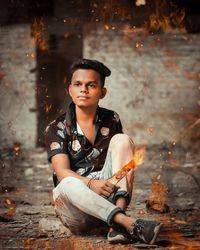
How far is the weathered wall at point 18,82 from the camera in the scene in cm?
458

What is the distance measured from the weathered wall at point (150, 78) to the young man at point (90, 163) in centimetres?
179

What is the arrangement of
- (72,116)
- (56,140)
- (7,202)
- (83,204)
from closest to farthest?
(83,204) → (56,140) → (72,116) → (7,202)

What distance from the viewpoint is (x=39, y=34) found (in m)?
4.68

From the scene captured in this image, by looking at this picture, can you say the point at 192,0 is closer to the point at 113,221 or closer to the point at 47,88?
the point at 47,88

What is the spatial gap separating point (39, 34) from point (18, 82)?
486 mm

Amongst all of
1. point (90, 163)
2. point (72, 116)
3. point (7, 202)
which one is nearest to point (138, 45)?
point (7, 202)

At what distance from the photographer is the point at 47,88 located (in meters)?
4.71

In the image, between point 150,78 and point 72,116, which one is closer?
point 72,116

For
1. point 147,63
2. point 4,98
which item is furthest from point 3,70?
point 147,63

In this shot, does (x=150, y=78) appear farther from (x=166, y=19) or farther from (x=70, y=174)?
(x=70, y=174)

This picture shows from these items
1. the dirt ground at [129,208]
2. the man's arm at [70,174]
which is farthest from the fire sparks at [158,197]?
the man's arm at [70,174]

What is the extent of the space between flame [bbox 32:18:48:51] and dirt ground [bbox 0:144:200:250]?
99cm

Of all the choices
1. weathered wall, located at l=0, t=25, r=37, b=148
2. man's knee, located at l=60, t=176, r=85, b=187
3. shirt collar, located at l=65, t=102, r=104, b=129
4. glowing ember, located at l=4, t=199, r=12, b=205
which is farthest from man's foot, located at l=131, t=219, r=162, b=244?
weathered wall, located at l=0, t=25, r=37, b=148

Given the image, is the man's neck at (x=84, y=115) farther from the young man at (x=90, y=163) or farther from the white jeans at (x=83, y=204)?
the white jeans at (x=83, y=204)
